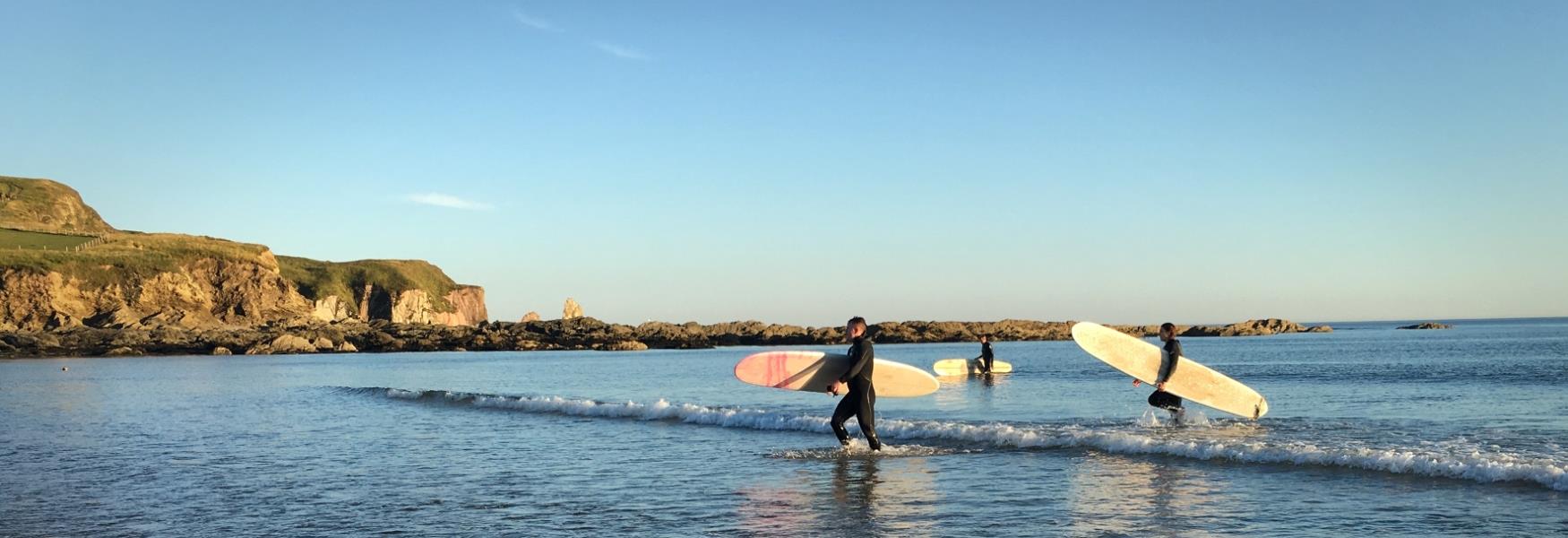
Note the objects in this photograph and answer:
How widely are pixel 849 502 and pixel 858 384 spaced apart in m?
3.62

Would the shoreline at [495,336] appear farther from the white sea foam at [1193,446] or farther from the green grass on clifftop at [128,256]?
the white sea foam at [1193,446]

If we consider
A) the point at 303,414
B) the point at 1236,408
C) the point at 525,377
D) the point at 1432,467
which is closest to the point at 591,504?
the point at 1432,467

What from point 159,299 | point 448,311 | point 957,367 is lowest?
point 957,367

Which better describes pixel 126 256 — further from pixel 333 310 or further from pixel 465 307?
pixel 465 307

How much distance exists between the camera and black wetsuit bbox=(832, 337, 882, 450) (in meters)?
14.2

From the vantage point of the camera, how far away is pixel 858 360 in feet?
46.5

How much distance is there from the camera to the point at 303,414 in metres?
24.3

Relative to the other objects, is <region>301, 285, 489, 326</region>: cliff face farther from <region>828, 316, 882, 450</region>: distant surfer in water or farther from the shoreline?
<region>828, 316, 882, 450</region>: distant surfer in water

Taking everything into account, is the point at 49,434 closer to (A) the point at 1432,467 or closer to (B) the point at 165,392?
(B) the point at 165,392

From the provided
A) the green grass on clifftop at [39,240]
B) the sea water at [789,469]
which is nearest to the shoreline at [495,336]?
the green grass on clifftop at [39,240]

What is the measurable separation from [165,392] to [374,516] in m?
26.9

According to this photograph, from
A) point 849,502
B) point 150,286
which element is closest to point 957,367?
point 849,502

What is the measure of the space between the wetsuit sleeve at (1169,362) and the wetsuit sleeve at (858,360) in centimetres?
573

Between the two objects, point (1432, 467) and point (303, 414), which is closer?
point (1432, 467)
